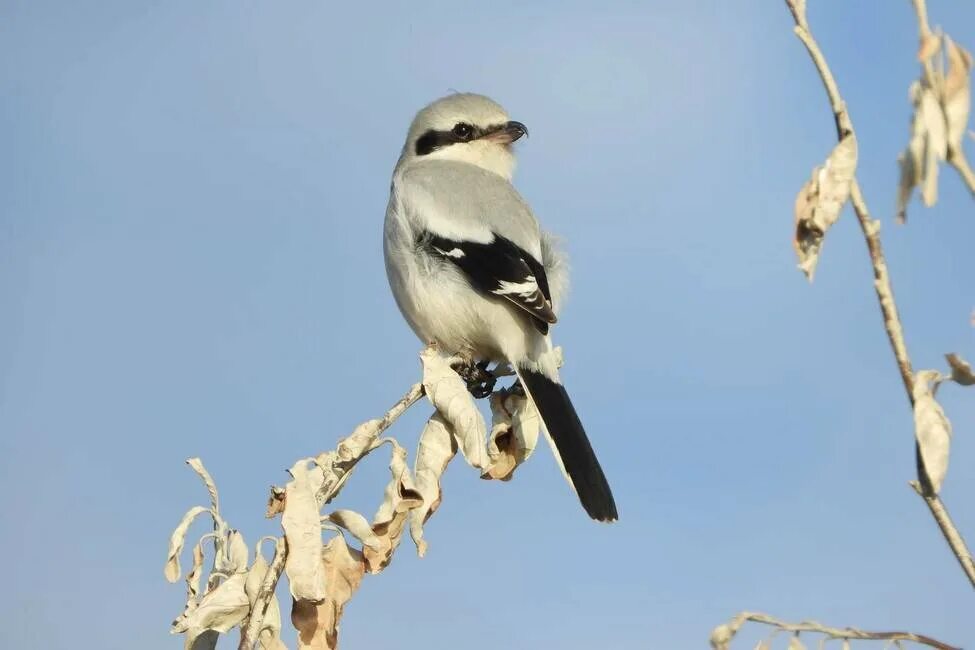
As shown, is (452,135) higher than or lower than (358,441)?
higher

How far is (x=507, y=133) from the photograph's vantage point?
3855 millimetres

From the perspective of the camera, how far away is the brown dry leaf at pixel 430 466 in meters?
1.92

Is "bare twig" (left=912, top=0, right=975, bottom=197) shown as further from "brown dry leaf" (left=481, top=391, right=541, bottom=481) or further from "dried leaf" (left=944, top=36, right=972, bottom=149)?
"brown dry leaf" (left=481, top=391, right=541, bottom=481)

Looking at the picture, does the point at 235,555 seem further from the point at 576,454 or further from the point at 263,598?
the point at 576,454

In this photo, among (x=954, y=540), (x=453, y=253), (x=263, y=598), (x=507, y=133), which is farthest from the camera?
(x=507, y=133)

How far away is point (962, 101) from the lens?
1107mm

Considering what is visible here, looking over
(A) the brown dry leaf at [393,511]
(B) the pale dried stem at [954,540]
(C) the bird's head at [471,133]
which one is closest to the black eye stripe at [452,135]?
(C) the bird's head at [471,133]

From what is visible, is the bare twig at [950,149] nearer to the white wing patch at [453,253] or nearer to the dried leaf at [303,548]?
the dried leaf at [303,548]

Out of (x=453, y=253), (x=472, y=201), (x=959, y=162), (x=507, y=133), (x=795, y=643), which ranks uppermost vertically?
(x=507, y=133)

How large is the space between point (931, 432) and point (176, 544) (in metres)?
1.15

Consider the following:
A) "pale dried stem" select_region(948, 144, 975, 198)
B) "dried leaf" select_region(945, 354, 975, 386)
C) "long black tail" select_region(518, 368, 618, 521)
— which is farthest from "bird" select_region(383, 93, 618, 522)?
"pale dried stem" select_region(948, 144, 975, 198)

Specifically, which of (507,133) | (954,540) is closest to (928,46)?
(954,540)

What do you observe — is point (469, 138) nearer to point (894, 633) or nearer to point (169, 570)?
point (169, 570)

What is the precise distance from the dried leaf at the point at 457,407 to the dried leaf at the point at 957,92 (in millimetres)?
1195
